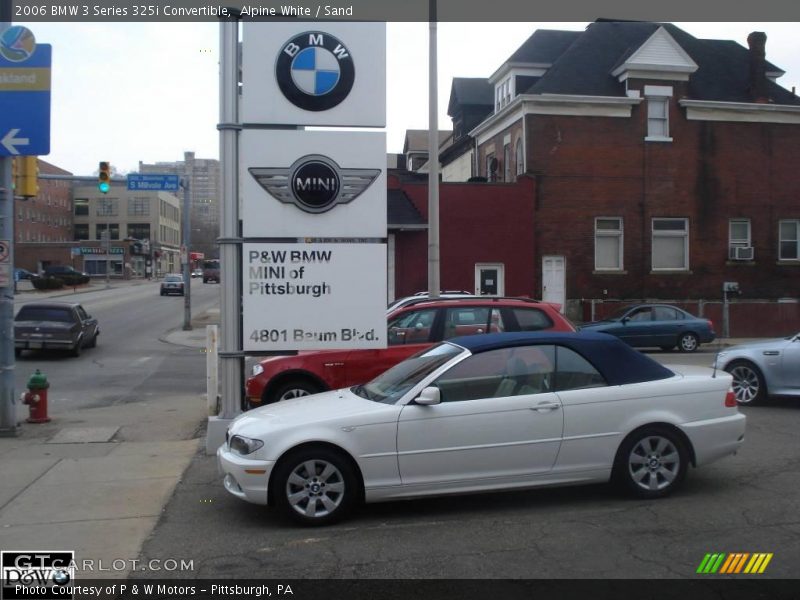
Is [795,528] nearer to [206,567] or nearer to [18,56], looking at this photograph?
[206,567]

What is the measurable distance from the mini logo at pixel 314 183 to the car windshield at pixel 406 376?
252 centimetres

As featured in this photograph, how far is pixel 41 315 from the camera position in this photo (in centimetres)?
2231

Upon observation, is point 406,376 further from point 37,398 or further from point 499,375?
point 37,398

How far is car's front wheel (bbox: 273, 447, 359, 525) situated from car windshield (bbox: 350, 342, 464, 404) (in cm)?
73

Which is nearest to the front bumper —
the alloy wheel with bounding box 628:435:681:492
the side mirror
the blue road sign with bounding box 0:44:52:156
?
the side mirror

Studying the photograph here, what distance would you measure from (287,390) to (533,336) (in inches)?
174

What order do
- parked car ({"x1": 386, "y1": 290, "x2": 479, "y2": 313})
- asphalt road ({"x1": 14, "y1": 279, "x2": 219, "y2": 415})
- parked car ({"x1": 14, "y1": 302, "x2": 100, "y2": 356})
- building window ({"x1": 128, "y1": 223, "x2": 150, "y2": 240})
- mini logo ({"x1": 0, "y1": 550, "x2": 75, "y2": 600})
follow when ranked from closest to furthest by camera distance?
1. mini logo ({"x1": 0, "y1": 550, "x2": 75, "y2": 600})
2. parked car ({"x1": 386, "y1": 290, "x2": 479, "y2": 313})
3. asphalt road ({"x1": 14, "y1": 279, "x2": 219, "y2": 415})
4. parked car ({"x1": 14, "y1": 302, "x2": 100, "y2": 356})
5. building window ({"x1": 128, "y1": 223, "x2": 150, "y2": 240})

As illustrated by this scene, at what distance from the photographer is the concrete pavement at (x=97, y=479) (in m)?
6.25

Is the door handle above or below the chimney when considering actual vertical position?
below

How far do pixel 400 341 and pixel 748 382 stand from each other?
5439 millimetres

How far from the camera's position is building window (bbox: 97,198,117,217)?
106 meters

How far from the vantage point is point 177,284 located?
58.5m

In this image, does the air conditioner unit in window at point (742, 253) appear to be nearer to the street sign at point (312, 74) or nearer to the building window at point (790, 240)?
the building window at point (790, 240)

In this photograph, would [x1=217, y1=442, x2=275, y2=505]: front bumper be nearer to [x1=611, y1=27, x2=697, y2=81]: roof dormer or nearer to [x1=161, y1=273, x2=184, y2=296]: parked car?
[x1=611, y1=27, x2=697, y2=81]: roof dormer
